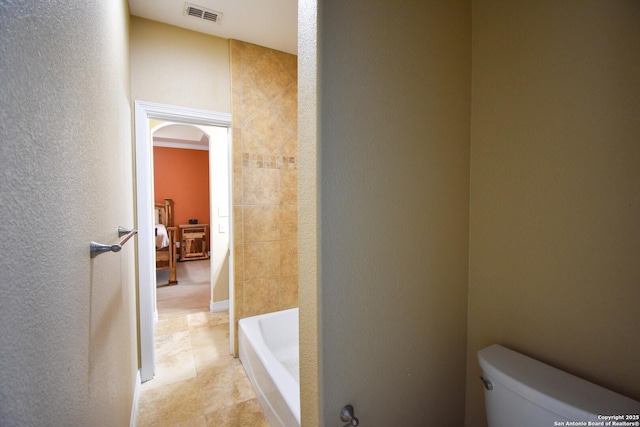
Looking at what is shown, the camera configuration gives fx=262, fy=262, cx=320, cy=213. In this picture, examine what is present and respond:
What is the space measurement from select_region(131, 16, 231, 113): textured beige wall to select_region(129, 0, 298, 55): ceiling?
8 cm

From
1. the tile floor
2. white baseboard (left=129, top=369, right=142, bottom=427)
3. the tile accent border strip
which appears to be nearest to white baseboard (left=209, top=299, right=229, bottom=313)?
the tile floor

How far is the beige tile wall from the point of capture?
7.06 ft

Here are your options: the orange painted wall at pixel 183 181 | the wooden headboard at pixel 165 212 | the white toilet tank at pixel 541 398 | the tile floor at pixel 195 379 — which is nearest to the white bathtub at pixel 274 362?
the tile floor at pixel 195 379

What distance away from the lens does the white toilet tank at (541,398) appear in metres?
0.68

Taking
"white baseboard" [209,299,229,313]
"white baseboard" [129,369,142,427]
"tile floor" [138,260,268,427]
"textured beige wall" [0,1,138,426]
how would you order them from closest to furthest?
"textured beige wall" [0,1,138,426]
"white baseboard" [129,369,142,427]
"tile floor" [138,260,268,427]
"white baseboard" [209,299,229,313]

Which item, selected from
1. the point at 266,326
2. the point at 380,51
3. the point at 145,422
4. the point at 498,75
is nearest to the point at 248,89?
the point at 380,51

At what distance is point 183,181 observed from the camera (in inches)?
236

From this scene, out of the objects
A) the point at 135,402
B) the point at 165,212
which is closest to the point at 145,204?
the point at 135,402

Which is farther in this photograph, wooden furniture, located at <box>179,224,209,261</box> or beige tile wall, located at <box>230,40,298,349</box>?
wooden furniture, located at <box>179,224,209,261</box>

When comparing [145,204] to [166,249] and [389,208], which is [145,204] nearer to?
[389,208]

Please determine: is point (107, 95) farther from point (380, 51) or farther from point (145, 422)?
point (145, 422)

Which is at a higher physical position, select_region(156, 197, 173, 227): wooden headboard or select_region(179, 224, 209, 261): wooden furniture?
select_region(156, 197, 173, 227): wooden headboard

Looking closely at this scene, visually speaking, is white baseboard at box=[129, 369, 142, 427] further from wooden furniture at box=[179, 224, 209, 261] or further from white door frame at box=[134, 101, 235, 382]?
wooden furniture at box=[179, 224, 209, 261]

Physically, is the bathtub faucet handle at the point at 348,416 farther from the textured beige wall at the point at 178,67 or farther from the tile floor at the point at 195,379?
the textured beige wall at the point at 178,67
